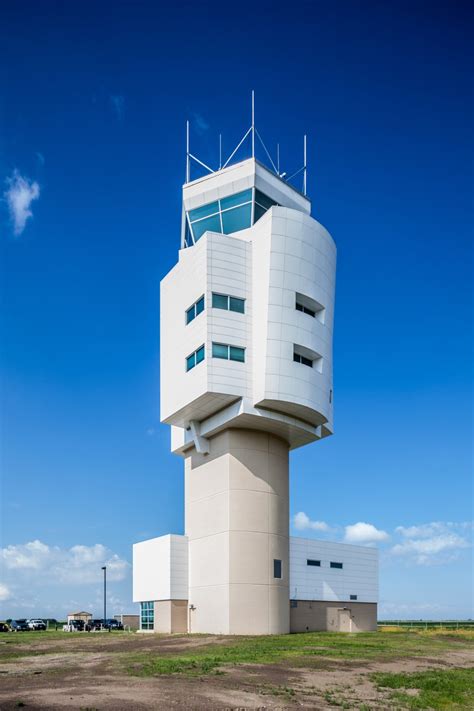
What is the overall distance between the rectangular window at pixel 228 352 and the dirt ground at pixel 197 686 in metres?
20.2

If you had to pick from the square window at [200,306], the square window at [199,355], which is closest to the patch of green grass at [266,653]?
the square window at [199,355]

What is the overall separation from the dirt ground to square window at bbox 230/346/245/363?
67.4 ft

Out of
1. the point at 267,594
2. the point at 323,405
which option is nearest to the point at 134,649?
the point at 267,594

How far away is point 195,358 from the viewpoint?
160 ft

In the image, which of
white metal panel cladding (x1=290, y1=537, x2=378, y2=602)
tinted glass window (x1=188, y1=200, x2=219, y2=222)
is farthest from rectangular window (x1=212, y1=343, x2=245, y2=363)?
white metal panel cladding (x1=290, y1=537, x2=378, y2=602)

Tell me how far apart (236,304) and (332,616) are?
1151 inches

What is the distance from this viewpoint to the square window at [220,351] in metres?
47.1

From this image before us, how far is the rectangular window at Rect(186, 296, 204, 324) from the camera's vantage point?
160 ft

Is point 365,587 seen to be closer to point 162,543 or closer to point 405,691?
point 162,543

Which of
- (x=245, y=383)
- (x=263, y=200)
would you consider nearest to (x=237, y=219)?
(x=263, y=200)

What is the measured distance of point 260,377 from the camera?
46.7m

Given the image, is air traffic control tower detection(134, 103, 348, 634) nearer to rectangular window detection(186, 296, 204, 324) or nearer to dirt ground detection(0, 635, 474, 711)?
rectangular window detection(186, 296, 204, 324)

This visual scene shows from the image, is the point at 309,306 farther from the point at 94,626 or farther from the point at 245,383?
the point at 94,626

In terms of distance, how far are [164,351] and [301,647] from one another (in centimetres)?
2509
